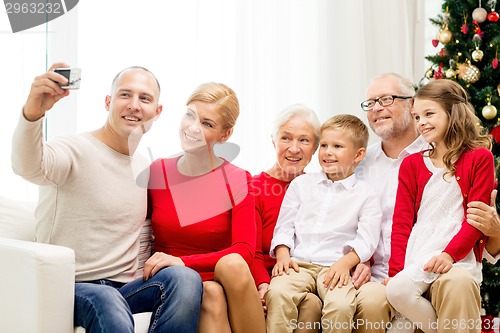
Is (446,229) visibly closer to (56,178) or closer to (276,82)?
(56,178)

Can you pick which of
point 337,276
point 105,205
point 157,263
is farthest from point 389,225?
point 105,205

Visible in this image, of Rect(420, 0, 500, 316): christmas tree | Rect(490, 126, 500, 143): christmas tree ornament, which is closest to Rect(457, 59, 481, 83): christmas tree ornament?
Rect(420, 0, 500, 316): christmas tree

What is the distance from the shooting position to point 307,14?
3652 mm

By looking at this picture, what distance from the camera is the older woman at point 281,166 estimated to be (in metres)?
2.44

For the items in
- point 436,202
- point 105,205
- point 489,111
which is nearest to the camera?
point 105,205

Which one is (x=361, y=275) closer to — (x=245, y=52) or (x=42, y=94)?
(x=42, y=94)

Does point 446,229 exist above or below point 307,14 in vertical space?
below

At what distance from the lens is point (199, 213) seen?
2.24m

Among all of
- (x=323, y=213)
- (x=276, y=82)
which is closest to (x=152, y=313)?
(x=323, y=213)

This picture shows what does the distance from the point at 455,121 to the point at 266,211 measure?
77cm

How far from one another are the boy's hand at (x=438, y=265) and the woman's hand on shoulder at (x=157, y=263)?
777 mm

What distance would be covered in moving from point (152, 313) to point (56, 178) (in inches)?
19.8

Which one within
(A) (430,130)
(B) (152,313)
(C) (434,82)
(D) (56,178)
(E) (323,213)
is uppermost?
(C) (434,82)

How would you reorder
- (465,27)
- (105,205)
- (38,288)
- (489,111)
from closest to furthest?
(38,288) < (105,205) < (489,111) < (465,27)
